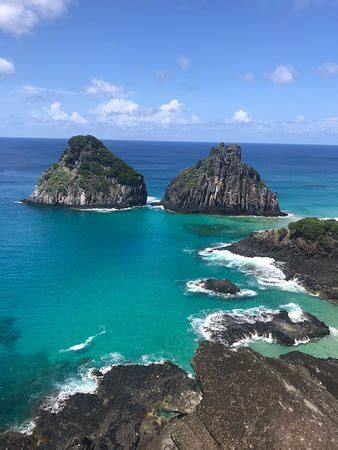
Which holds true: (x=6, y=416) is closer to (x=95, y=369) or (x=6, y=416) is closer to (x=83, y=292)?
(x=95, y=369)

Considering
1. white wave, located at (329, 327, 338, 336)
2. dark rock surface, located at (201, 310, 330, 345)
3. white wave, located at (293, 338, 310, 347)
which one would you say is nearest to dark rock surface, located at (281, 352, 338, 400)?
white wave, located at (293, 338, 310, 347)

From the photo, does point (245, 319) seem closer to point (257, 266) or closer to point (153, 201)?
point (257, 266)

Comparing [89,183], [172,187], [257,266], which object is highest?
[89,183]

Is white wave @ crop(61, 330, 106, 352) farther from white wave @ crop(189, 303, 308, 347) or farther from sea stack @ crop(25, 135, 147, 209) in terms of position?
sea stack @ crop(25, 135, 147, 209)

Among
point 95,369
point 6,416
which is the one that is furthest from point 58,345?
point 6,416

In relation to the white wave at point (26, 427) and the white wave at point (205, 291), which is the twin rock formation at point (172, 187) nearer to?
the white wave at point (205, 291)

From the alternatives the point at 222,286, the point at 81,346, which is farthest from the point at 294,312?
the point at 81,346
